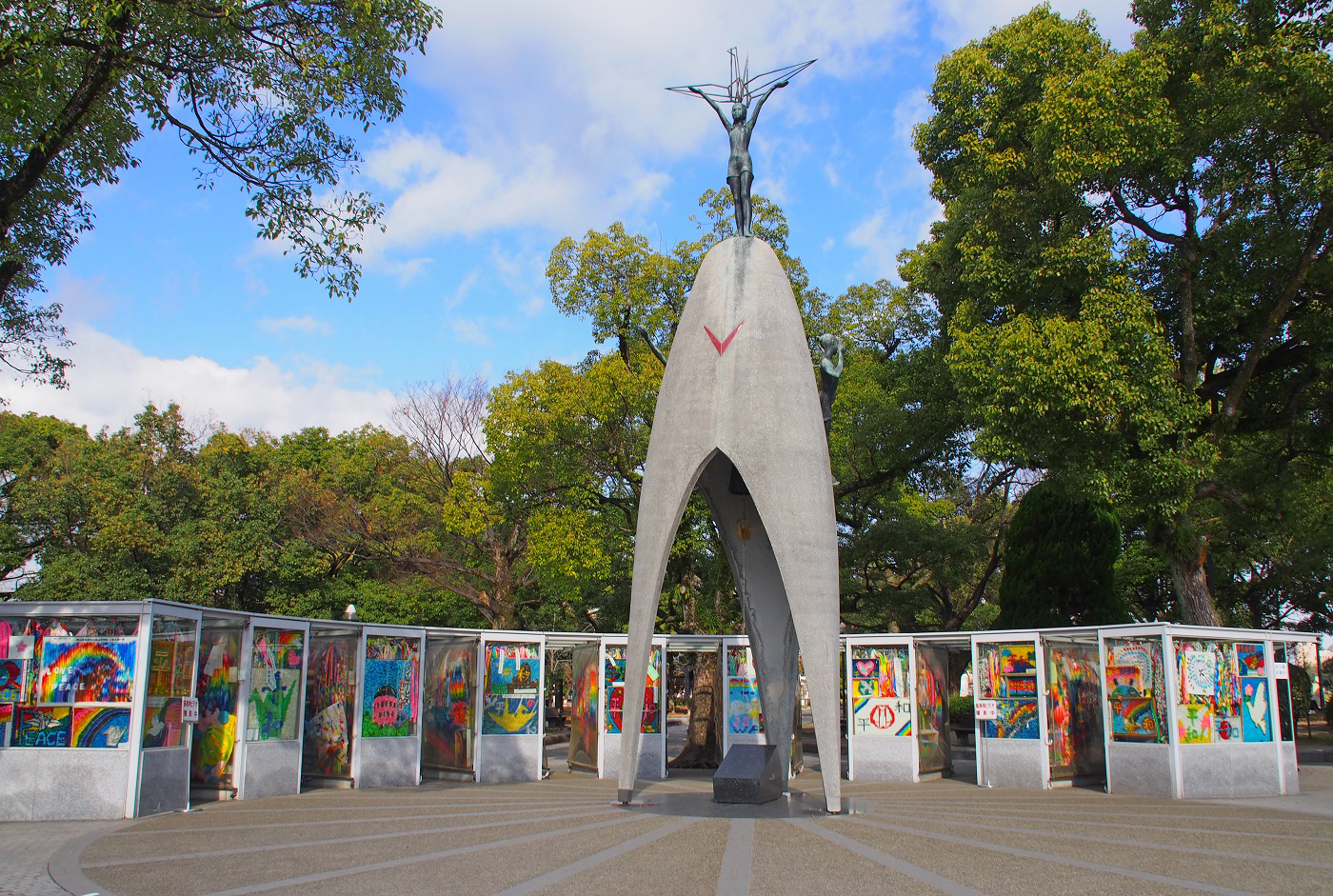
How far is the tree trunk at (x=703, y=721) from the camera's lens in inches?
802

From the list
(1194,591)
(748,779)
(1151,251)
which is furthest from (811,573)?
(1151,251)

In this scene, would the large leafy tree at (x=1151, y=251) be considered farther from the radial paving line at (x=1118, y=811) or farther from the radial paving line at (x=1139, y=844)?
the radial paving line at (x=1139, y=844)

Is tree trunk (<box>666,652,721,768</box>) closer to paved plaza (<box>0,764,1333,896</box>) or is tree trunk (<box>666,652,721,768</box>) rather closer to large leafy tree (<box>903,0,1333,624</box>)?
paved plaza (<box>0,764,1333,896</box>)

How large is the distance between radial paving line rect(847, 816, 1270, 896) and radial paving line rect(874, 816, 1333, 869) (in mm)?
274

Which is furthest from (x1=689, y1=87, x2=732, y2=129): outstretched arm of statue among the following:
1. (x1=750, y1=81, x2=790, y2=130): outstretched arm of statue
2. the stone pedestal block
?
the stone pedestal block

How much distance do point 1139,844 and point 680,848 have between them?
4.73m

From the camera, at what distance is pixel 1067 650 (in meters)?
16.1

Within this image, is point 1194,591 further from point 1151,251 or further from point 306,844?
point 306,844

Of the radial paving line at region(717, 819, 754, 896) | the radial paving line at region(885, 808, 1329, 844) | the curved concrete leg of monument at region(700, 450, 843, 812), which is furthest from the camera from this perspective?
the curved concrete leg of monument at region(700, 450, 843, 812)

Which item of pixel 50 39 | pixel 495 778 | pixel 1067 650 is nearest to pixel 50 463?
pixel 495 778

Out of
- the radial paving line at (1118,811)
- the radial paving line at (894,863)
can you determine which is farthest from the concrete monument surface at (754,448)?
the radial paving line at (1118,811)

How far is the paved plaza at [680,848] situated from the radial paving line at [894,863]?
0.10 feet

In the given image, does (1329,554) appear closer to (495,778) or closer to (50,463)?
(495,778)

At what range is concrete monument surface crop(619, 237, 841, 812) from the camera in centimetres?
1194
